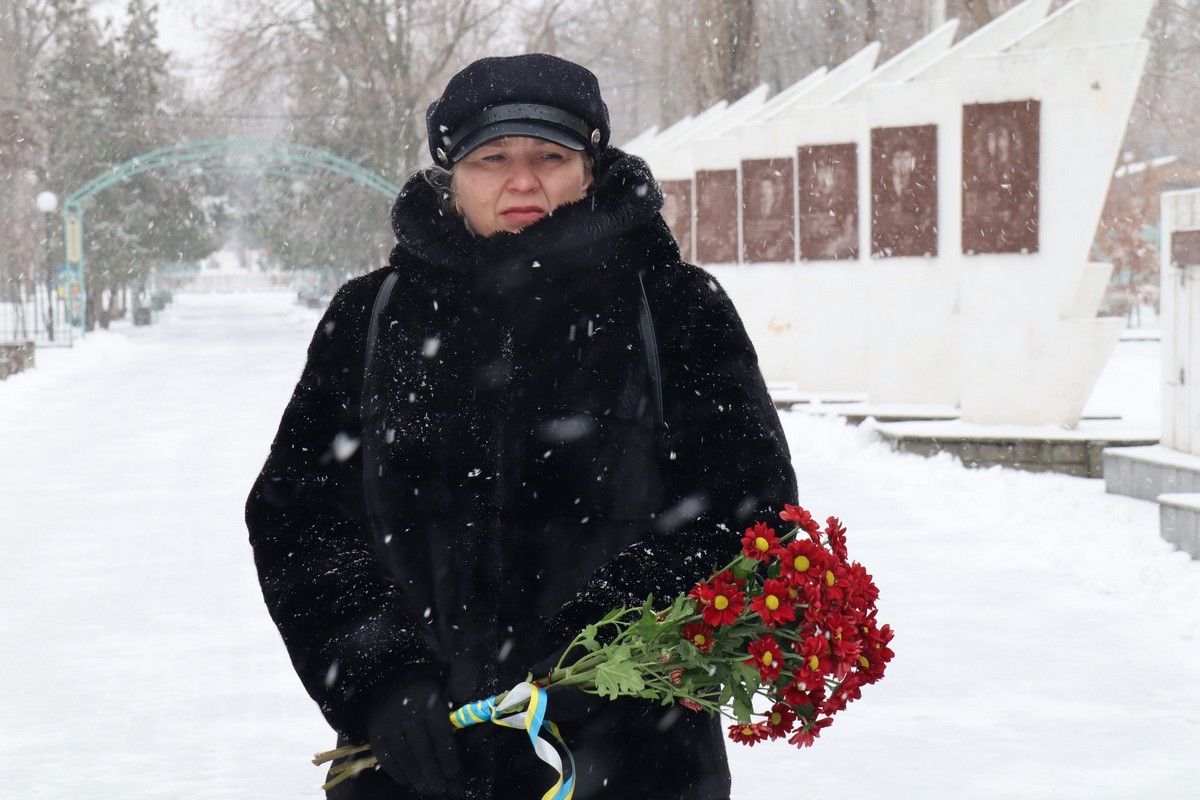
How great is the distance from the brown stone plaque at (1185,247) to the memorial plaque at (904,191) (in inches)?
153

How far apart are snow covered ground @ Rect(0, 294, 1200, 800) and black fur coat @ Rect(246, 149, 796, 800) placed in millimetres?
2458

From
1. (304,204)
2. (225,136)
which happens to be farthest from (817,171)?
(225,136)

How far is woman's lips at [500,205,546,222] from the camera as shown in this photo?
7.43 feet

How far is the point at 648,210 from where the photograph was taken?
88.3 inches

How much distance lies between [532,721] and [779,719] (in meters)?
0.30

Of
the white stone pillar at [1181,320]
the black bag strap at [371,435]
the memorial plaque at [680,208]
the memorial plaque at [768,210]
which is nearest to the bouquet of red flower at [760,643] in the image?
the black bag strap at [371,435]

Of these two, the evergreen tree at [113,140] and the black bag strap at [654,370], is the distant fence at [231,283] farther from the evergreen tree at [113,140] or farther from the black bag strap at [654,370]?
the black bag strap at [654,370]

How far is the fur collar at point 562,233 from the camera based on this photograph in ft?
7.33

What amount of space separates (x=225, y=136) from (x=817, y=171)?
44.5 meters

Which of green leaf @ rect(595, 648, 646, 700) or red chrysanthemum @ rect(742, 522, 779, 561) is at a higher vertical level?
red chrysanthemum @ rect(742, 522, 779, 561)

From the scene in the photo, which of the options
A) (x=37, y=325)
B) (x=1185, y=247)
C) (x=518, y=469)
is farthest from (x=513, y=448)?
(x=37, y=325)

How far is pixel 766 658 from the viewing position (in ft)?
6.38

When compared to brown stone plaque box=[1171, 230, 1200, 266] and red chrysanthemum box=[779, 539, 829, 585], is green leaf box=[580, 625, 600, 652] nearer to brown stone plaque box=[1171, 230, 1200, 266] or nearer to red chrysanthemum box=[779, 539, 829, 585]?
red chrysanthemum box=[779, 539, 829, 585]

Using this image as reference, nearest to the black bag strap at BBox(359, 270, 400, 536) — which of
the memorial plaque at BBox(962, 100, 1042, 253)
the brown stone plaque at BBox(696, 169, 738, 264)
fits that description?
the memorial plaque at BBox(962, 100, 1042, 253)
